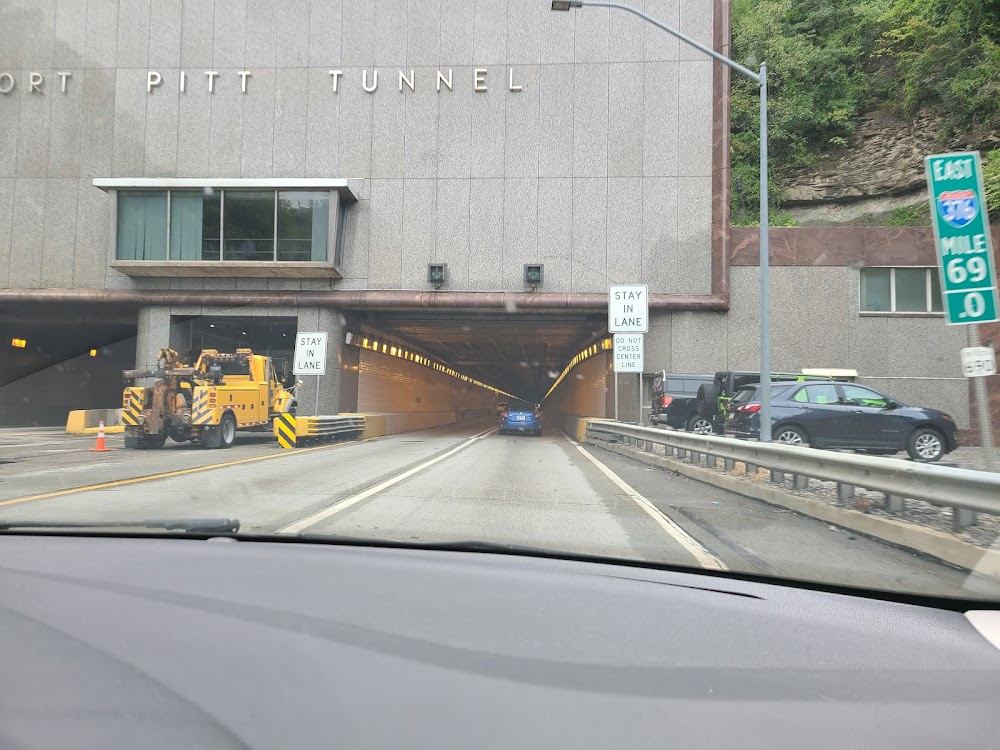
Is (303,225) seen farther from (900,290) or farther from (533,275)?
(900,290)

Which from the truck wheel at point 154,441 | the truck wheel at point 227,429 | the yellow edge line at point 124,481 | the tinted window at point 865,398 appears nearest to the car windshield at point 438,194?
the truck wheel at point 227,429

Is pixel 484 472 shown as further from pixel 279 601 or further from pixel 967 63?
pixel 967 63

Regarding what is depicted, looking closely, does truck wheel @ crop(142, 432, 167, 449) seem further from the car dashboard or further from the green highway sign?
the green highway sign

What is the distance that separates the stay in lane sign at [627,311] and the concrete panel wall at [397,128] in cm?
578

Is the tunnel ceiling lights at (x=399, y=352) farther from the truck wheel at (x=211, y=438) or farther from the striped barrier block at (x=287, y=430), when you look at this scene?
the truck wheel at (x=211, y=438)

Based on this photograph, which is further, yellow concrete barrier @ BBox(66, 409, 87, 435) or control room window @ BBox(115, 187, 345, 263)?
control room window @ BBox(115, 187, 345, 263)

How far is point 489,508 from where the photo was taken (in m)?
6.49

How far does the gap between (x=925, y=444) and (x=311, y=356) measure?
1649cm

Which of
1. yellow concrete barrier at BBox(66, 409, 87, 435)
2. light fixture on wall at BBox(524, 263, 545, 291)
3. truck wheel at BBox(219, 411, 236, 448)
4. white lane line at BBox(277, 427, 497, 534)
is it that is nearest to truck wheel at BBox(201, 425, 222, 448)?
truck wheel at BBox(219, 411, 236, 448)

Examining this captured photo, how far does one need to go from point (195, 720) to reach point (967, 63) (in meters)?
26.3

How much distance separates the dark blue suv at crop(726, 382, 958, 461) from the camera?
13.7 metres

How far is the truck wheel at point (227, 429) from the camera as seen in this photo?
17.5 meters

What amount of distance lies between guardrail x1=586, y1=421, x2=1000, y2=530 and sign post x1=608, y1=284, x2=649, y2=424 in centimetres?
710

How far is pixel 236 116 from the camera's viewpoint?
84.0 ft
